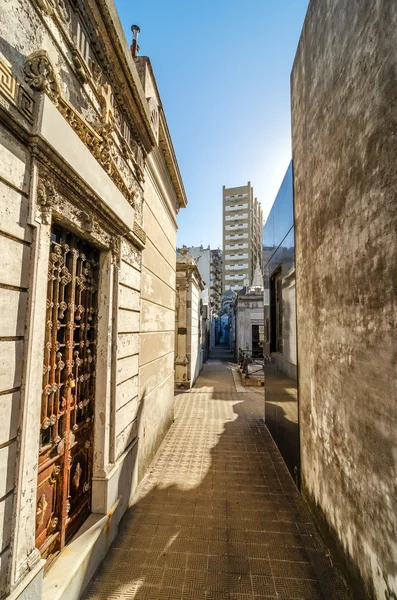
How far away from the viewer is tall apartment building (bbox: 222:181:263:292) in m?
48.4

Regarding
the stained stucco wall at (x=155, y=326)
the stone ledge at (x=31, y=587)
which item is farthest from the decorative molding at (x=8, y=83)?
the stone ledge at (x=31, y=587)

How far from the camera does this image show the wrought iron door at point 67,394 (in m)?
2.28

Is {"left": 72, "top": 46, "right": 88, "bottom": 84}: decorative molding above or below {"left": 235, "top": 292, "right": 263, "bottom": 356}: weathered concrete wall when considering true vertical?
above

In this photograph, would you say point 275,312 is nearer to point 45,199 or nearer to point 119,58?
point 119,58

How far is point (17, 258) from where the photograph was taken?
1755 mm

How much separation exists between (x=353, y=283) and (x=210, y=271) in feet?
110

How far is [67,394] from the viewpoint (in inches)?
100

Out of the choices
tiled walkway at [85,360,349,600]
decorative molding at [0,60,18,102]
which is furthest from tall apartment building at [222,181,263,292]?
decorative molding at [0,60,18,102]

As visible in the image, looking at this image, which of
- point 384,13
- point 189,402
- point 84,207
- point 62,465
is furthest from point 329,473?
point 189,402

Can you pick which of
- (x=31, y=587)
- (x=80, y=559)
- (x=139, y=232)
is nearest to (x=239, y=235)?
(x=139, y=232)

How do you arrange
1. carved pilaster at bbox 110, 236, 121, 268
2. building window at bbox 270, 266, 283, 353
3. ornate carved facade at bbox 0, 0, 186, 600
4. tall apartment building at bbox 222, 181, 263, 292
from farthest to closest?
1. tall apartment building at bbox 222, 181, 263, 292
2. building window at bbox 270, 266, 283, 353
3. carved pilaster at bbox 110, 236, 121, 268
4. ornate carved facade at bbox 0, 0, 186, 600

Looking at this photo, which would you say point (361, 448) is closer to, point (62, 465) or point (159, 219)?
point (62, 465)

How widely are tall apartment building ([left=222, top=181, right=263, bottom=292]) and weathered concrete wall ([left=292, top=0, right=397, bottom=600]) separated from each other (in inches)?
1762

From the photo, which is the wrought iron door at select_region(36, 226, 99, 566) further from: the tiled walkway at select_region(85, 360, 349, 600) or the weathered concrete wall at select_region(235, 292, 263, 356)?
the weathered concrete wall at select_region(235, 292, 263, 356)
